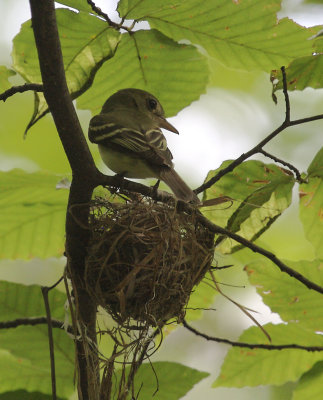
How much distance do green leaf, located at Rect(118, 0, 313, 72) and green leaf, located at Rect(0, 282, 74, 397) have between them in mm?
1214

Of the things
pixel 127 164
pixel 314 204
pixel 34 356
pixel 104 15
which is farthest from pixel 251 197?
pixel 34 356

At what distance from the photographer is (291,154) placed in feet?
20.1

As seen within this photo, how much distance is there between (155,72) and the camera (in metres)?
2.99

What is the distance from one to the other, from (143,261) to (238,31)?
1.03 metres

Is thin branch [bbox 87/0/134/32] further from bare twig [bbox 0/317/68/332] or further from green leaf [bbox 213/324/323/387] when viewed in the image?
green leaf [bbox 213/324/323/387]

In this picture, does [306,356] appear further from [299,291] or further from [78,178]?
[78,178]

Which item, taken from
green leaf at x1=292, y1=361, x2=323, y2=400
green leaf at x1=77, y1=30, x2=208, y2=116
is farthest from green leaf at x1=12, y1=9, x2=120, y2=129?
green leaf at x1=292, y1=361, x2=323, y2=400

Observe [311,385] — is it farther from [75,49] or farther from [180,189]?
[75,49]

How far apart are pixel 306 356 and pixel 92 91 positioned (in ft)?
5.15

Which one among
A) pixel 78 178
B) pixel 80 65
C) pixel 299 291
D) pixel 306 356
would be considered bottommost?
pixel 306 356

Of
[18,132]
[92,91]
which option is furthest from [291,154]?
[92,91]

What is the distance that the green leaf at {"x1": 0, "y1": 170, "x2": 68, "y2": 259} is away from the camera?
2.95m

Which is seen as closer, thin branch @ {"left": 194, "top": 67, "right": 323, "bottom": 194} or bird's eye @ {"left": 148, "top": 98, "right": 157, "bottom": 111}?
thin branch @ {"left": 194, "top": 67, "right": 323, "bottom": 194}

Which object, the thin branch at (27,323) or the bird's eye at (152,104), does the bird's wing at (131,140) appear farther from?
the thin branch at (27,323)
